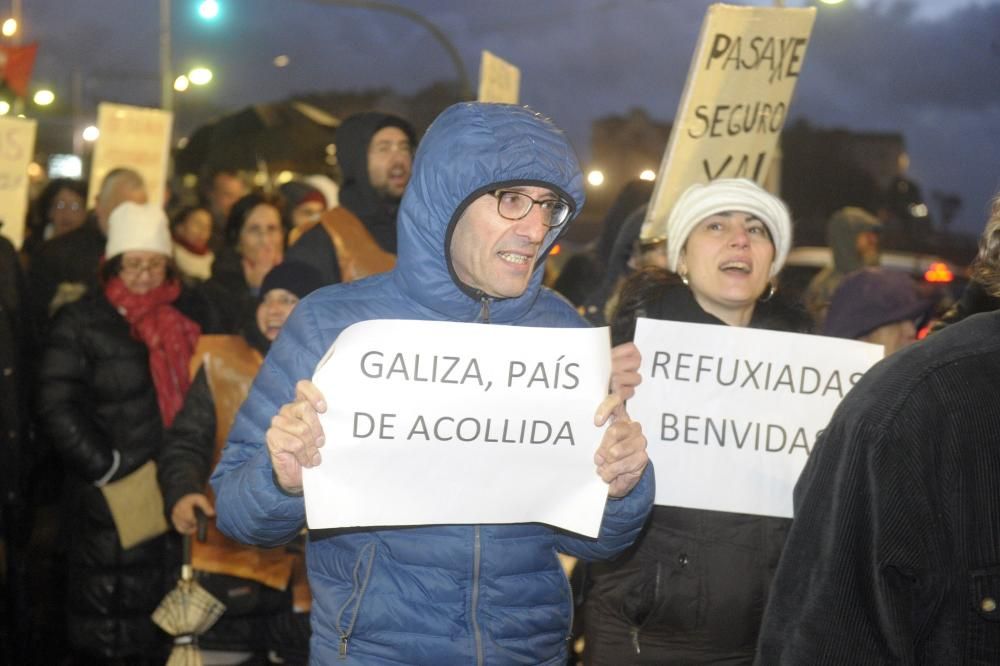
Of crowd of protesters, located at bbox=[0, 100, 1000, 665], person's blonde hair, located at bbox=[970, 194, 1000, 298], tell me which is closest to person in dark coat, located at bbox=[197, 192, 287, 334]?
crowd of protesters, located at bbox=[0, 100, 1000, 665]

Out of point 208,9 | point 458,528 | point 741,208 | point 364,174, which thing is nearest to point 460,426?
point 458,528

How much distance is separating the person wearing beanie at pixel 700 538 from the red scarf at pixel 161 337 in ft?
9.37

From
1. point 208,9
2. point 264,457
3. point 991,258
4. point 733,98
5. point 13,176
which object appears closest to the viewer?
point 991,258

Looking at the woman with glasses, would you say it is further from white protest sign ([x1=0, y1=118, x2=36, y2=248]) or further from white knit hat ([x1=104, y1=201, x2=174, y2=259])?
white knit hat ([x1=104, y1=201, x2=174, y2=259])

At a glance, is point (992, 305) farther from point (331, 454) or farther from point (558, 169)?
point (331, 454)

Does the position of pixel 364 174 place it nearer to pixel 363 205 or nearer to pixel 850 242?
pixel 363 205

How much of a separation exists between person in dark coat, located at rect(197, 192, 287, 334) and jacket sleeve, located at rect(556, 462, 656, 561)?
399 cm

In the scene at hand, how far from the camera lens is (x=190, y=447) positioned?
5176 mm

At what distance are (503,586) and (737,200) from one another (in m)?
1.62

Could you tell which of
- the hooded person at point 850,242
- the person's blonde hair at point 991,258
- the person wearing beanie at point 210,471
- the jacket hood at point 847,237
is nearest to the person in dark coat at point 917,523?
the person's blonde hair at point 991,258

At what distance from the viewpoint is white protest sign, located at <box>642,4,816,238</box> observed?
17.4 feet

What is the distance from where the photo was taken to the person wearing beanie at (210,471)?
16.8ft

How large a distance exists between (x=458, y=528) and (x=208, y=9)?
16502mm

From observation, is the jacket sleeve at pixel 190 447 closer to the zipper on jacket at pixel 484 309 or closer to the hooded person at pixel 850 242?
the zipper on jacket at pixel 484 309
